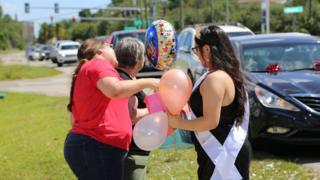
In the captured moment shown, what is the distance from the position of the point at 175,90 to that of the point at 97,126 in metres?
0.60

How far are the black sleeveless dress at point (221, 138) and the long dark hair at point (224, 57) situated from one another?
5cm

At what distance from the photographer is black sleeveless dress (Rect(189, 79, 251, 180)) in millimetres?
3570

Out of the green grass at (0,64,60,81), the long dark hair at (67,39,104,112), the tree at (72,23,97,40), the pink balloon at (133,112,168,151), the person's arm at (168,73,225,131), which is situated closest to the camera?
the person's arm at (168,73,225,131)

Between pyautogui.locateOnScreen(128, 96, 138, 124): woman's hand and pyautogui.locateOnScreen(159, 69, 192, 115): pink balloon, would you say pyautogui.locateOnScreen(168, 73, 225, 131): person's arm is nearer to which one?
pyautogui.locateOnScreen(159, 69, 192, 115): pink balloon

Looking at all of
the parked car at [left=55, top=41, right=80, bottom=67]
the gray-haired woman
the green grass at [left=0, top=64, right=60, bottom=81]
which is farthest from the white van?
the gray-haired woman

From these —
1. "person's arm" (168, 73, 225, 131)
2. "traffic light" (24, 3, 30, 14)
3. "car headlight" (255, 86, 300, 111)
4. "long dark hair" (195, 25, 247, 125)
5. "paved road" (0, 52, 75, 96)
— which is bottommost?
"paved road" (0, 52, 75, 96)

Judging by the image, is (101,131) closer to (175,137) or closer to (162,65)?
(162,65)

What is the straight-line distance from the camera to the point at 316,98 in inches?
276

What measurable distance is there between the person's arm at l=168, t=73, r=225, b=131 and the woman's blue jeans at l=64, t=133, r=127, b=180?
0.63m

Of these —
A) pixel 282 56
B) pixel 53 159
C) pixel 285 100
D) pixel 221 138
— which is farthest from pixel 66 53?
pixel 221 138

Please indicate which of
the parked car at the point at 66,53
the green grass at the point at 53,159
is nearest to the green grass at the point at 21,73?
the parked car at the point at 66,53

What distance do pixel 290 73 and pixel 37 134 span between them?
4629mm

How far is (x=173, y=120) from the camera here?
367 centimetres

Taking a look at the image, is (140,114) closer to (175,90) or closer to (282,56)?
(175,90)
